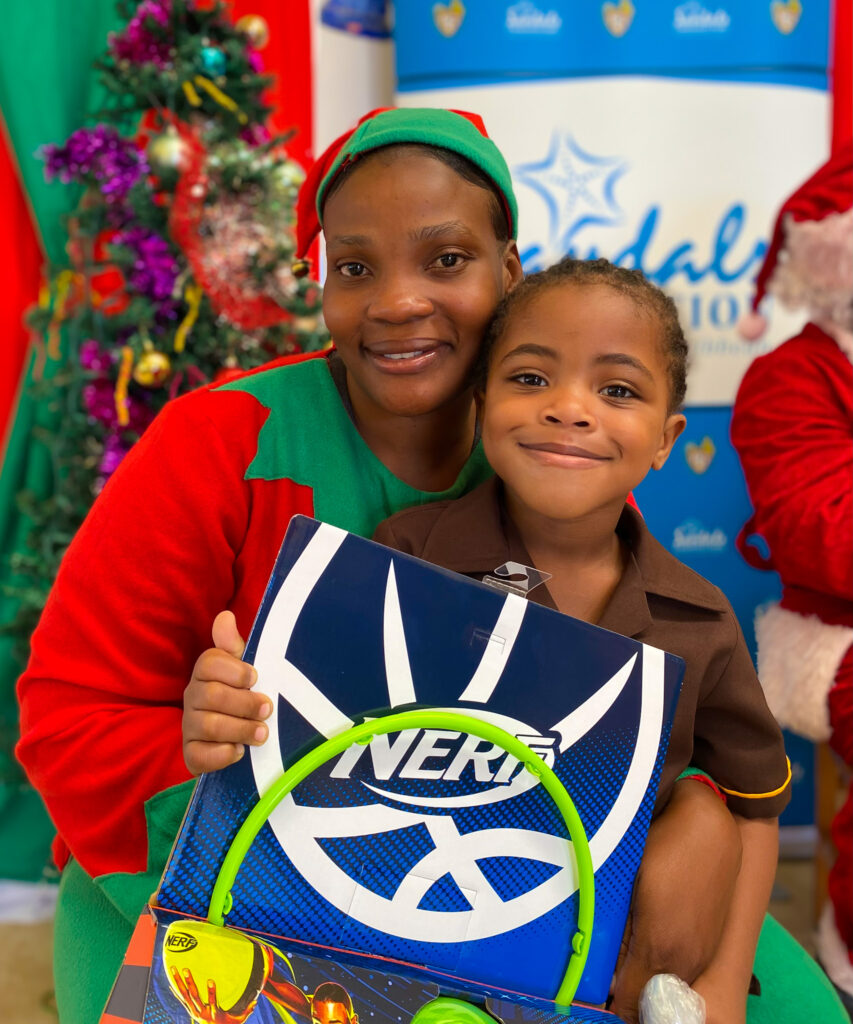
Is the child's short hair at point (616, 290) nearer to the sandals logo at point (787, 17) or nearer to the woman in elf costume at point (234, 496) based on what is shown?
the woman in elf costume at point (234, 496)

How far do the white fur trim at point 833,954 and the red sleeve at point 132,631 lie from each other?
1.34m

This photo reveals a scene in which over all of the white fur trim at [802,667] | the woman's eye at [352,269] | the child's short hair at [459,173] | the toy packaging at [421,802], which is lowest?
the white fur trim at [802,667]

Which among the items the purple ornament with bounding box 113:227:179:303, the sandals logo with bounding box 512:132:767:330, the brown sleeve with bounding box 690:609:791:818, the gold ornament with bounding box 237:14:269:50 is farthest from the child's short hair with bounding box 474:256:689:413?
the sandals logo with bounding box 512:132:767:330

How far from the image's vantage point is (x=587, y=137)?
2.43 metres

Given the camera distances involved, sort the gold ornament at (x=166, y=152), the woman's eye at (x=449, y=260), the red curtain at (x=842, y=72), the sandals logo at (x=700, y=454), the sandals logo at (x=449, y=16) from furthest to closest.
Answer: the red curtain at (x=842, y=72)
the sandals logo at (x=700, y=454)
the sandals logo at (x=449, y=16)
the gold ornament at (x=166, y=152)
the woman's eye at (x=449, y=260)

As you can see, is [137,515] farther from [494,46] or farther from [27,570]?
[494,46]

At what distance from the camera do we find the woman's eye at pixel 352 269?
1060 millimetres

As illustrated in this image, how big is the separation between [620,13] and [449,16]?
407 millimetres

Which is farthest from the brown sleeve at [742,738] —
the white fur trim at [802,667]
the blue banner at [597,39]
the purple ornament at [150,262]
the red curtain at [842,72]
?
the red curtain at [842,72]

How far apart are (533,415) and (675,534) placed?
1644mm

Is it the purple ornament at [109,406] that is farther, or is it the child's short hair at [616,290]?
the purple ornament at [109,406]

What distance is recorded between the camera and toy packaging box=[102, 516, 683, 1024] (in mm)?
721

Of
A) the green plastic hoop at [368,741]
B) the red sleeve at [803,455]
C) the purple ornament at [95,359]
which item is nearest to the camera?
the green plastic hoop at [368,741]

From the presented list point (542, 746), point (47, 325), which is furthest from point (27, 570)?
point (542, 746)
